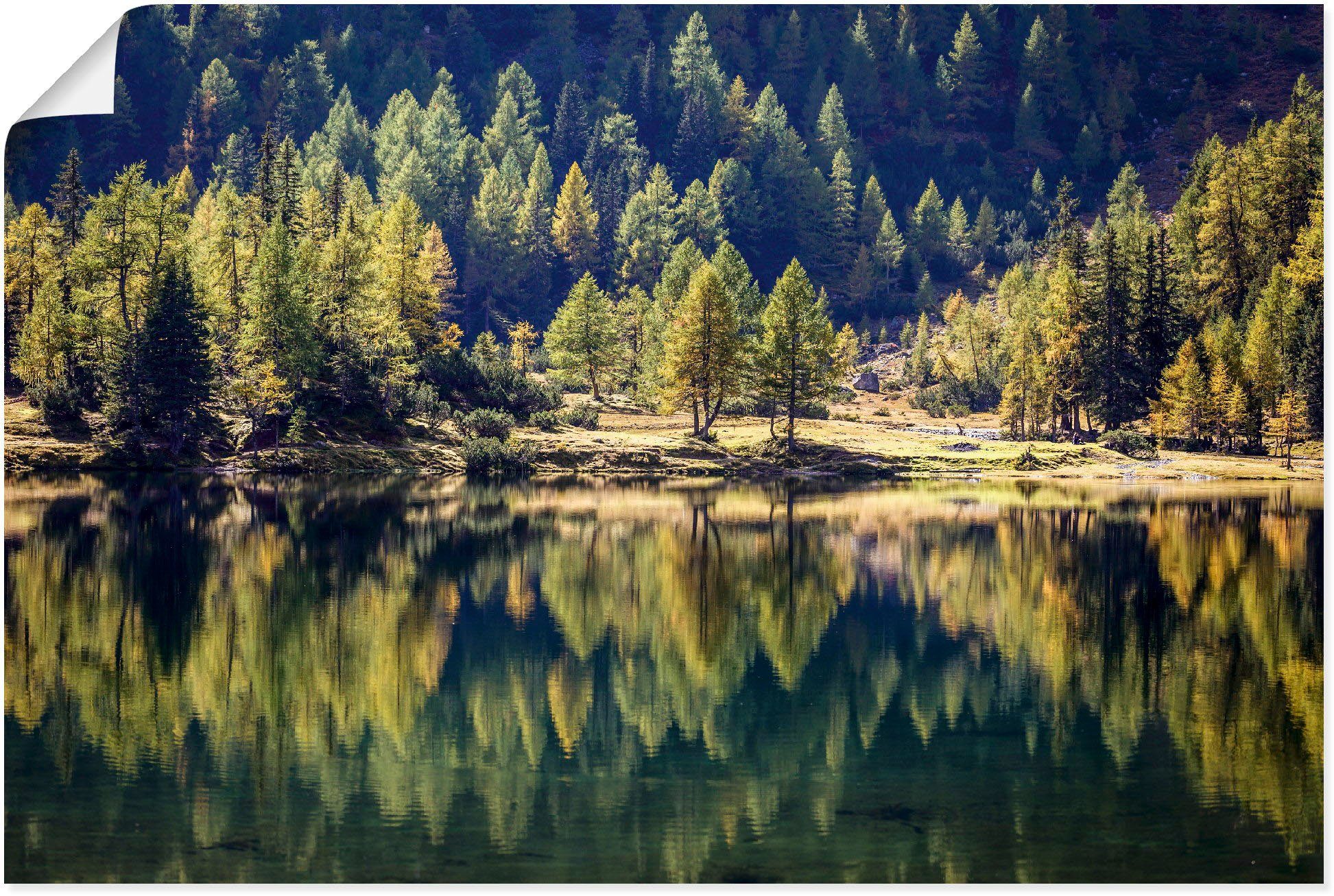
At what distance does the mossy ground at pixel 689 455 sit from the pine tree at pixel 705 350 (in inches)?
91.8

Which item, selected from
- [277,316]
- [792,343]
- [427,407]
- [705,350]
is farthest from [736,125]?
[277,316]

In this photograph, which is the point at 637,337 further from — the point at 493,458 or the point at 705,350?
the point at 493,458

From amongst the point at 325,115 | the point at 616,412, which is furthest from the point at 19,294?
the point at 325,115

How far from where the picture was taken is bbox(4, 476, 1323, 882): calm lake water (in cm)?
1425

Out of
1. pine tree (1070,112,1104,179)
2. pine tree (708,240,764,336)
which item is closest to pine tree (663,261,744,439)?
pine tree (708,240,764,336)

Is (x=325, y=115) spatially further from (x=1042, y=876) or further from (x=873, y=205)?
(x=1042, y=876)

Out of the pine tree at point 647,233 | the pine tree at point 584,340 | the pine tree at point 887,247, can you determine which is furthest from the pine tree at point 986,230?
the pine tree at point 584,340

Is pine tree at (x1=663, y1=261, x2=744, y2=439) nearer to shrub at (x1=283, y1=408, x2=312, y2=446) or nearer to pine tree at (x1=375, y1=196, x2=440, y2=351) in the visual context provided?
pine tree at (x1=375, y1=196, x2=440, y2=351)

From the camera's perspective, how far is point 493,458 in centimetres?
6312

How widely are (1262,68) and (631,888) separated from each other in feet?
141

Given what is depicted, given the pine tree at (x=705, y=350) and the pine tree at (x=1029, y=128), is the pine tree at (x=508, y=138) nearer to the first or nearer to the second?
the pine tree at (x=1029, y=128)

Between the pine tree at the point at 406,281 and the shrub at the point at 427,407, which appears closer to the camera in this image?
the shrub at the point at 427,407

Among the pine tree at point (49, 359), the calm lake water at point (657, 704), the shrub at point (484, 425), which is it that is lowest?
the calm lake water at point (657, 704)

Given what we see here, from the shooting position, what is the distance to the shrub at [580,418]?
2842 inches
